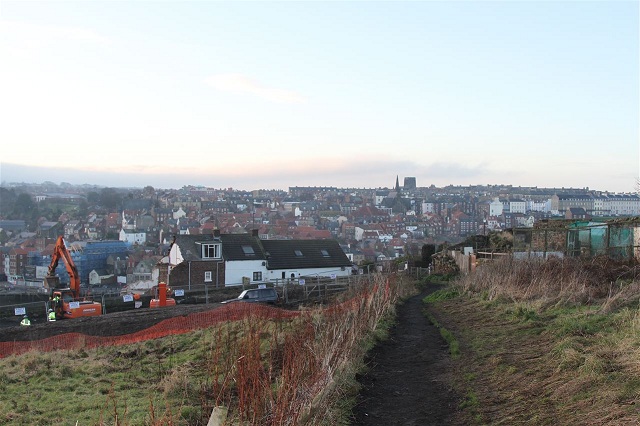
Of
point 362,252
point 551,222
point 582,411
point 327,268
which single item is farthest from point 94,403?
point 362,252

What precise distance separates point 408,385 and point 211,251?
109 feet

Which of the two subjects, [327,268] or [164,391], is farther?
[327,268]

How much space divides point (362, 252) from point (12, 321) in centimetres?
7133

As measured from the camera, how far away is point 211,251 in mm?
42812

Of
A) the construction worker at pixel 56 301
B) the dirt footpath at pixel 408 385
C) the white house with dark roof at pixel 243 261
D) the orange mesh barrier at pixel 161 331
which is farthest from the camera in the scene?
the white house with dark roof at pixel 243 261

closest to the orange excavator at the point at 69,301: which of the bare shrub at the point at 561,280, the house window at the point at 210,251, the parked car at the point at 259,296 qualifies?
the parked car at the point at 259,296

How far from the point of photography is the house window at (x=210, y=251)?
42.5 meters

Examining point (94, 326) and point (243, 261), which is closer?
point (94, 326)

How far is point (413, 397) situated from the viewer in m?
9.91

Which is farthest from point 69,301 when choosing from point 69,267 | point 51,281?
point 51,281

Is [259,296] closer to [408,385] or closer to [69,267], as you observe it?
[69,267]

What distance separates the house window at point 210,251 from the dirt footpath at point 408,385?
91.5 feet

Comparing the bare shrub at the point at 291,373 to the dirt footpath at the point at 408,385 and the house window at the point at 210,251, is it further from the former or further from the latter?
the house window at the point at 210,251

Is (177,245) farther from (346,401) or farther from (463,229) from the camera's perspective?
(463,229)
